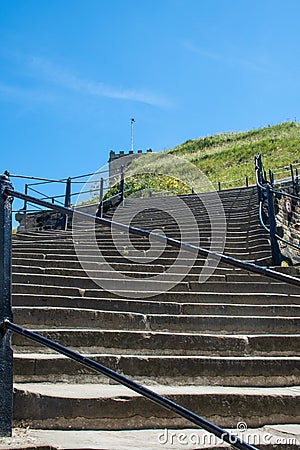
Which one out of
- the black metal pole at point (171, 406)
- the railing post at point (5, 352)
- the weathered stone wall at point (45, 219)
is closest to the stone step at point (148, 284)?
the railing post at point (5, 352)

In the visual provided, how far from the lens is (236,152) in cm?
3425

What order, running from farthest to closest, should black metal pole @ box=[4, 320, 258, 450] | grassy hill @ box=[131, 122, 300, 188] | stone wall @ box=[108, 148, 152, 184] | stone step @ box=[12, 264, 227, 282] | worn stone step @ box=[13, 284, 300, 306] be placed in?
stone wall @ box=[108, 148, 152, 184] < grassy hill @ box=[131, 122, 300, 188] < stone step @ box=[12, 264, 227, 282] < worn stone step @ box=[13, 284, 300, 306] < black metal pole @ box=[4, 320, 258, 450]

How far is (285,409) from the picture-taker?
2854 millimetres

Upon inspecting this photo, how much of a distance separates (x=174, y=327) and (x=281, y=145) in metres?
30.3

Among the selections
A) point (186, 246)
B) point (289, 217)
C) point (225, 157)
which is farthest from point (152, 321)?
point (225, 157)

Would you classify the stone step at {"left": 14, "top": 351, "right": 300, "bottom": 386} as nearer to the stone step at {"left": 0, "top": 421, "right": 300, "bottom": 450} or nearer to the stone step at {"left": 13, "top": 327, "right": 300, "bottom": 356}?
the stone step at {"left": 13, "top": 327, "right": 300, "bottom": 356}

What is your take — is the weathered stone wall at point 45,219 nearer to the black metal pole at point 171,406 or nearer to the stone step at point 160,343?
the stone step at point 160,343

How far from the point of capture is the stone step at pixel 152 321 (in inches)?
141

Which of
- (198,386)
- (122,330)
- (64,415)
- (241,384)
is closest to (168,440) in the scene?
Result: (64,415)

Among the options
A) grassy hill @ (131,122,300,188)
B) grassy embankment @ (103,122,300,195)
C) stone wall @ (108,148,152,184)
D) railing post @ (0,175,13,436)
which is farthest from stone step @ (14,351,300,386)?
stone wall @ (108,148,152,184)

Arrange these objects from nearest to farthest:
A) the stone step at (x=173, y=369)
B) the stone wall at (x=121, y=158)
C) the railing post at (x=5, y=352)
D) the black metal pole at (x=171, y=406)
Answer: the black metal pole at (x=171, y=406) → the railing post at (x=5, y=352) → the stone step at (x=173, y=369) → the stone wall at (x=121, y=158)

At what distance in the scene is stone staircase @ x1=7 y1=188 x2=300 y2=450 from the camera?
251 centimetres

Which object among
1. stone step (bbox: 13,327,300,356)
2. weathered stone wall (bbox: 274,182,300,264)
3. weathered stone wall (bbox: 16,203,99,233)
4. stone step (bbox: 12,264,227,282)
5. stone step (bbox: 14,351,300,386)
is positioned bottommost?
stone step (bbox: 14,351,300,386)

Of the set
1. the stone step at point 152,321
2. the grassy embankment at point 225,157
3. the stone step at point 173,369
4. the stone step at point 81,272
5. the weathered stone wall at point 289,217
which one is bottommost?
the stone step at point 173,369
